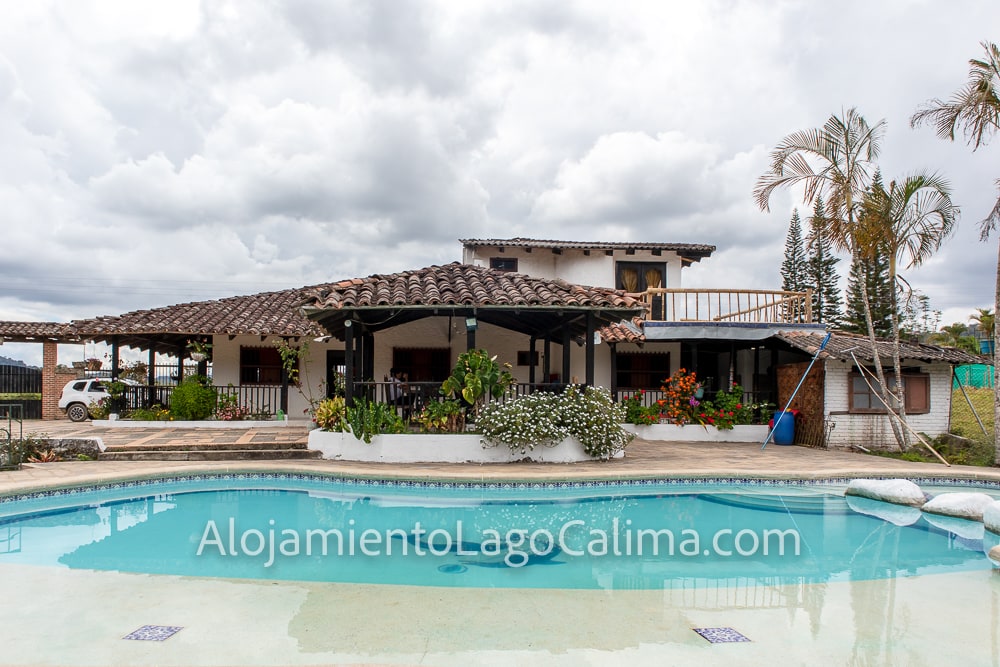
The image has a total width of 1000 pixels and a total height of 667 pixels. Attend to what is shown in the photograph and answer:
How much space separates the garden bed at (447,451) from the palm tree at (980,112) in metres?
7.80

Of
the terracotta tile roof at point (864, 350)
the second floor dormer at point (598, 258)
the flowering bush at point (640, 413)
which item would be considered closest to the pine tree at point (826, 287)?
the second floor dormer at point (598, 258)

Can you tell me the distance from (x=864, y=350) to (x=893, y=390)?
135 centimetres

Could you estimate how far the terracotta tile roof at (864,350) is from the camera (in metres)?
13.8

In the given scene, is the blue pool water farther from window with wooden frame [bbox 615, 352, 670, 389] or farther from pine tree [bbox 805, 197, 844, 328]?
pine tree [bbox 805, 197, 844, 328]

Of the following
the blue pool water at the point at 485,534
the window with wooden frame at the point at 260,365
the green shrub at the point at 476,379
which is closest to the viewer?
the blue pool water at the point at 485,534

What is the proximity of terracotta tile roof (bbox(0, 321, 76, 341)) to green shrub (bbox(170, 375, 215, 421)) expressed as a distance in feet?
16.6

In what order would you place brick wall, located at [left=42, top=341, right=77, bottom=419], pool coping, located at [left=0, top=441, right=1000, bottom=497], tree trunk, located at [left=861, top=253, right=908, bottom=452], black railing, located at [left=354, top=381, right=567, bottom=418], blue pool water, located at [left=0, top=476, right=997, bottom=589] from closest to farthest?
1. blue pool water, located at [left=0, top=476, right=997, bottom=589]
2. pool coping, located at [left=0, top=441, right=1000, bottom=497]
3. black railing, located at [left=354, top=381, right=567, bottom=418]
4. tree trunk, located at [left=861, top=253, right=908, bottom=452]
5. brick wall, located at [left=42, top=341, right=77, bottom=419]

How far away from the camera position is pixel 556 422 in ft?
36.3

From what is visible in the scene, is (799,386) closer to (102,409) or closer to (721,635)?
(721,635)

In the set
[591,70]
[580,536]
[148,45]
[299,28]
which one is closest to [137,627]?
[580,536]

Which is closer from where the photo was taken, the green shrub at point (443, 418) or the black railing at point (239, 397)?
the green shrub at point (443, 418)

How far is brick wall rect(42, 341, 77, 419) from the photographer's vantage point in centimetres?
1919

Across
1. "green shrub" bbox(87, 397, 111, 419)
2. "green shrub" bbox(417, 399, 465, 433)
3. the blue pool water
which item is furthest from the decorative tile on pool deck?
"green shrub" bbox(87, 397, 111, 419)

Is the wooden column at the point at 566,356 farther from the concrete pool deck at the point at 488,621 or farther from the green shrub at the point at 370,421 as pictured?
the concrete pool deck at the point at 488,621
